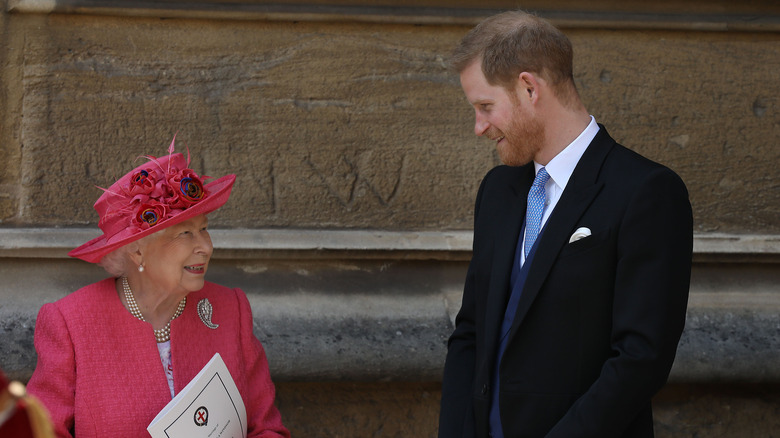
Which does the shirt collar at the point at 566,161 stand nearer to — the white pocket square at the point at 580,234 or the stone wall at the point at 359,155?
the white pocket square at the point at 580,234

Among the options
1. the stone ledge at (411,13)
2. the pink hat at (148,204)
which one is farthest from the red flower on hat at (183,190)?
the stone ledge at (411,13)

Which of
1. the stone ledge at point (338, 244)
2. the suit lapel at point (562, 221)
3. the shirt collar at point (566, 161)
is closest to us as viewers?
the suit lapel at point (562, 221)

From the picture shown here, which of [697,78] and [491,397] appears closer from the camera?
[491,397]

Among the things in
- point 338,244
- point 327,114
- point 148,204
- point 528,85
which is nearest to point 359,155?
point 327,114

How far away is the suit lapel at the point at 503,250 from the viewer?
6.91ft

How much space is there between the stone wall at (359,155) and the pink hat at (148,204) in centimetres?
107

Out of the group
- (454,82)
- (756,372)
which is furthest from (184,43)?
(756,372)

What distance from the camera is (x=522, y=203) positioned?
2203 millimetres

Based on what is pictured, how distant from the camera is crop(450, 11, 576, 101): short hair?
6.79 ft

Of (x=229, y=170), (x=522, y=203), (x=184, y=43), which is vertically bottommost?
(x=229, y=170)

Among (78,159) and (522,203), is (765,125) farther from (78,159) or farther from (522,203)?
(78,159)

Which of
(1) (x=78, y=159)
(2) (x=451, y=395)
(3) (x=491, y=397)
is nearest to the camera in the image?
(3) (x=491, y=397)

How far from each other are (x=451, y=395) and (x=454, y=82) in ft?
5.24

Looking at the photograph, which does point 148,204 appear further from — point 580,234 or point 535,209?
point 580,234
